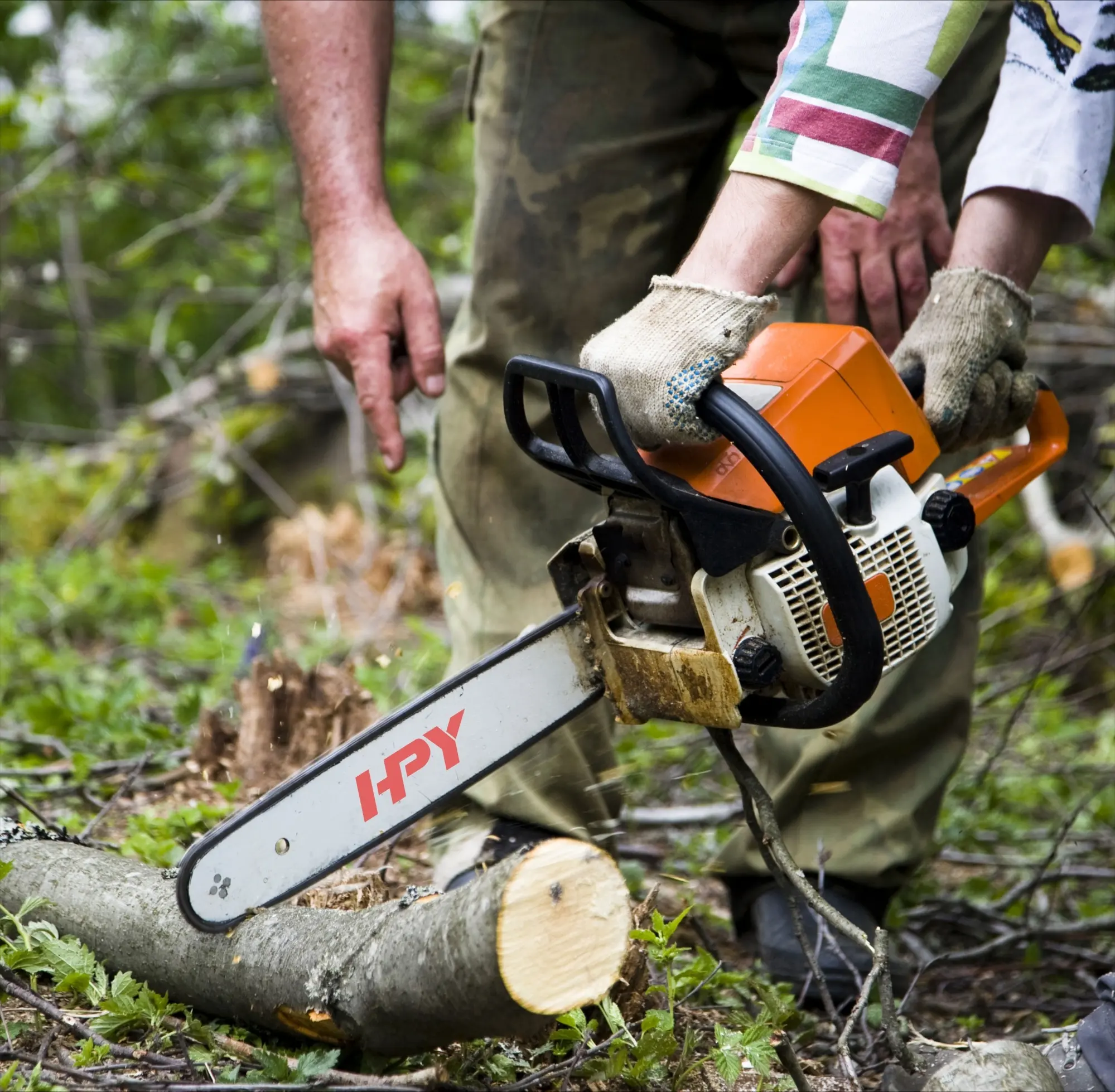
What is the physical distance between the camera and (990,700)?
3047 mm

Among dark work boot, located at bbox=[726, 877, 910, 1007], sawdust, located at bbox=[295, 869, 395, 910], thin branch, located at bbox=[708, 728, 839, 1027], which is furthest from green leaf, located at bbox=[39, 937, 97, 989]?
dark work boot, located at bbox=[726, 877, 910, 1007]

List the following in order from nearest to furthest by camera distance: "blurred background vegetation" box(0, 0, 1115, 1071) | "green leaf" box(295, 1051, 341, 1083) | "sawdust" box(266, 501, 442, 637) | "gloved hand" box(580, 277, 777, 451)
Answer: "green leaf" box(295, 1051, 341, 1083) < "gloved hand" box(580, 277, 777, 451) < "blurred background vegetation" box(0, 0, 1115, 1071) < "sawdust" box(266, 501, 442, 637)

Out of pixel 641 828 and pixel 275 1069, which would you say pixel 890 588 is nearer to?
pixel 275 1069

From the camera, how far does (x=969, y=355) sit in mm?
1631

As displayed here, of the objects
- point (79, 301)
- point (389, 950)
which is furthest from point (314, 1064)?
point (79, 301)

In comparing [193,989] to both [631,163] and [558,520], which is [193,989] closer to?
[558,520]

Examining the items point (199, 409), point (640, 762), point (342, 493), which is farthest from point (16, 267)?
point (640, 762)

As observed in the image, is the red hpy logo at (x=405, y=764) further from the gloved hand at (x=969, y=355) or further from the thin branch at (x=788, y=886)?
the gloved hand at (x=969, y=355)

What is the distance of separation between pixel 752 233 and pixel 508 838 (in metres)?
1.06

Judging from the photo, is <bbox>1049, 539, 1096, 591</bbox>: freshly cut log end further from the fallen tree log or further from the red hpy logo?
the fallen tree log

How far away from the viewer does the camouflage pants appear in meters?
2.10

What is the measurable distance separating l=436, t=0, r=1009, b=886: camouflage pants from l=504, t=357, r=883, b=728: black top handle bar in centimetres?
71

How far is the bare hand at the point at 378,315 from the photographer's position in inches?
78.2

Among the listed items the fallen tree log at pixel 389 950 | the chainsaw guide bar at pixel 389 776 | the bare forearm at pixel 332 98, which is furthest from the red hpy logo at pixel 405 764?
the bare forearm at pixel 332 98
